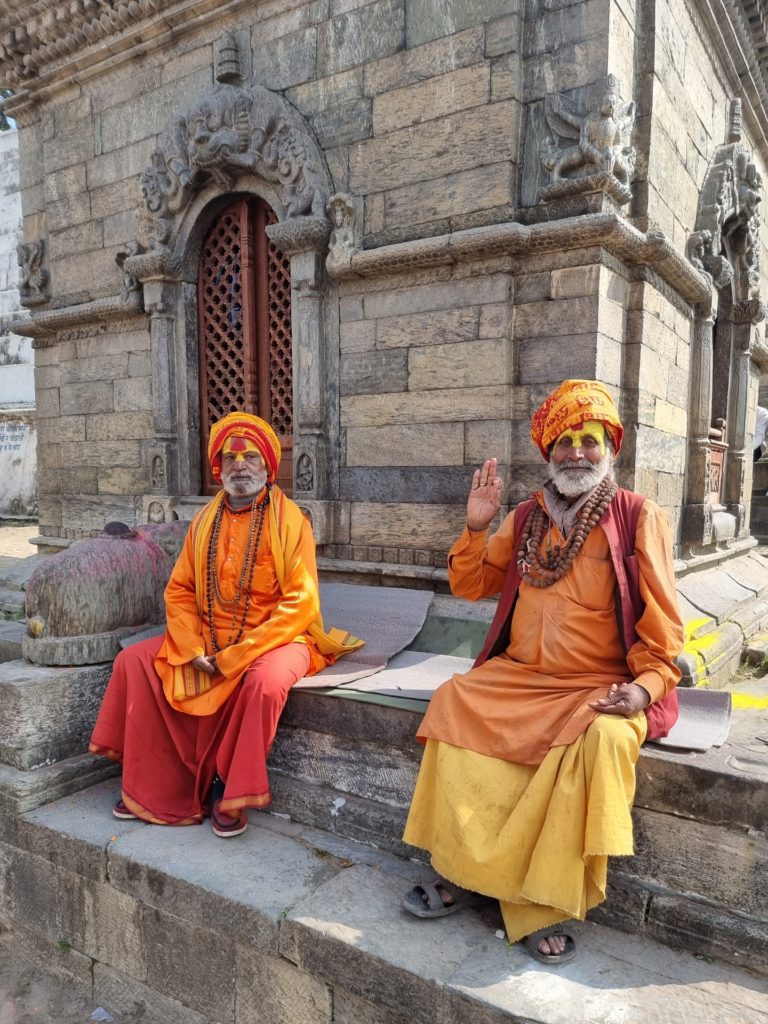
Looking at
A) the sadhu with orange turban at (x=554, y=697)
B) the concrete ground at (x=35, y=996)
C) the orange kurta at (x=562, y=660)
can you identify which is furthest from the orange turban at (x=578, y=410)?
the concrete ground at (x=35, y=996)

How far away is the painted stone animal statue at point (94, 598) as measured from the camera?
3639 mm

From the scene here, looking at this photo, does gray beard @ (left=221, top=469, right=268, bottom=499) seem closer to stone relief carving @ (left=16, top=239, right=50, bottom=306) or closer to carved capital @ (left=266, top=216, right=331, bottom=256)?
carved capital @ (left=266, top=216, right=331, bottom=256)

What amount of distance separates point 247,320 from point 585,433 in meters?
3.70

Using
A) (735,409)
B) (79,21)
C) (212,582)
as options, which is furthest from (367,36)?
(735,409)

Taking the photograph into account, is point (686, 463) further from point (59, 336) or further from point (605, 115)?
point (59, 336)

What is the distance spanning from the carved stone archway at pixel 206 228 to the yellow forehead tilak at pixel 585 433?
260cm

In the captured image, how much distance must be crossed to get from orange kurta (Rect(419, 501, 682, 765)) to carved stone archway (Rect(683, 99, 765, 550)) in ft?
11.4

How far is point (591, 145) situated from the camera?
159 inches

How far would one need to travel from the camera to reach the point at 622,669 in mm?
2617

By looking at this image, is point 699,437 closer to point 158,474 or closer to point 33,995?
point 158,474

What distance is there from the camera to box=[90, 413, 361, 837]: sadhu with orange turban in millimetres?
3076

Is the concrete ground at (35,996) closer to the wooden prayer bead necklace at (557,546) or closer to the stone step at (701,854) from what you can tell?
the stone step at (701,854)

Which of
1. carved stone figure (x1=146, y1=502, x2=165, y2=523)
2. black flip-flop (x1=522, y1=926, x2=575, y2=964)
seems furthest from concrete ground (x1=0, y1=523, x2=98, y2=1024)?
carved stone figure (x1=146, y1=502, x2=165, y2=523)

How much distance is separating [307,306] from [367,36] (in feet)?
5.95
